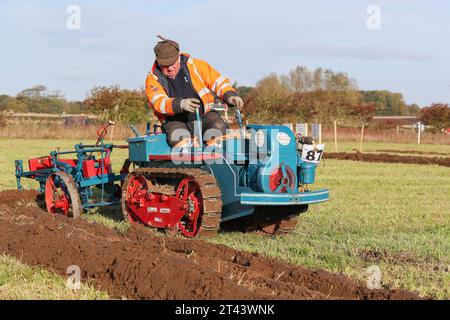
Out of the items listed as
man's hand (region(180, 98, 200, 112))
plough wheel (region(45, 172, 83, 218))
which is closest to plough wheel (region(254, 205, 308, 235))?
man's hand (region(180, 98, 200, 112))

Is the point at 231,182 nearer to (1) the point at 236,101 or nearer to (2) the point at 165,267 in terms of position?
(1) the point at 236,101

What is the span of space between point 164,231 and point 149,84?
6.05ft

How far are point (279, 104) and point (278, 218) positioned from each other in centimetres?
3981

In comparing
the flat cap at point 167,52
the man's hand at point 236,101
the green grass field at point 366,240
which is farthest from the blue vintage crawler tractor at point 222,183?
the flat cap at point 167,52

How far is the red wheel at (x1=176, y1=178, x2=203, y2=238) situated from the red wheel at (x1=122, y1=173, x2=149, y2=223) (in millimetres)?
813

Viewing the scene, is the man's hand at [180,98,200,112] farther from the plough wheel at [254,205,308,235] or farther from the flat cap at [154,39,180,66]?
the plough wheel at [254,205,308,235]

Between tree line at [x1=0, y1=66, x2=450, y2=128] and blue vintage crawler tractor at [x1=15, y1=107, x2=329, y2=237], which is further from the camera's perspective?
tree line at [x1=0, y1=66, x2=450, y2=128]

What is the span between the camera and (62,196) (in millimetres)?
9352

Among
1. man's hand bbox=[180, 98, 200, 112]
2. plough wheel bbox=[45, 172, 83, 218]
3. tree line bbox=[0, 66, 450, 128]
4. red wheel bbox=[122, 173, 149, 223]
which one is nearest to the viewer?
man's hand bbox=[180, 98, 200, 112]

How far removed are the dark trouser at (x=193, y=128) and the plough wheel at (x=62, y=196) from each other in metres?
1.52

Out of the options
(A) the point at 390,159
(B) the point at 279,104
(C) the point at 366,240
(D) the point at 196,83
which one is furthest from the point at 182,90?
(B) the point at 279,104

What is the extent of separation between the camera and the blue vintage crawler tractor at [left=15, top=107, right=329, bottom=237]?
7566 millimetres

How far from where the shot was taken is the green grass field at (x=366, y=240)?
18.6ft
